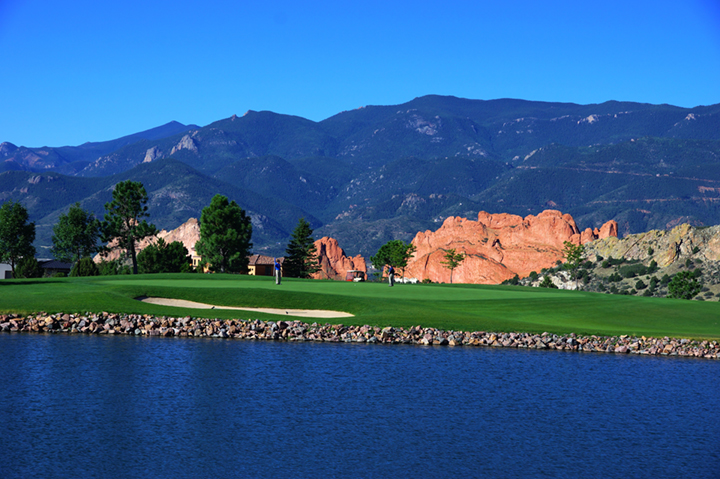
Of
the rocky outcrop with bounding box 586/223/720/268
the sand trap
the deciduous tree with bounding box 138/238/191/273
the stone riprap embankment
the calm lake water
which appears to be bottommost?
the calm lake water

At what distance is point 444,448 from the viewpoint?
1711 cm

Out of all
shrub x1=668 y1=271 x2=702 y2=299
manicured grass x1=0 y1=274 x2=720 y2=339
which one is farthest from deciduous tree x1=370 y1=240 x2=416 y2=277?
manicured grass x1=0 y1=274 x2=720 y2=339

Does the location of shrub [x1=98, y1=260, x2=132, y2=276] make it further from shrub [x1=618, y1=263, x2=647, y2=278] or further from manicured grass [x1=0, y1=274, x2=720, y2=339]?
shrub [x1=618, y1=263, x2=647, y2=278]

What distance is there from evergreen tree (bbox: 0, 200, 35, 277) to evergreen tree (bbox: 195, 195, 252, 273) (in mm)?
25922

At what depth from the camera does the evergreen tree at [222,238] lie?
98.6 metres

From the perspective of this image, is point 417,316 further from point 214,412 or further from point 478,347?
point 214,412

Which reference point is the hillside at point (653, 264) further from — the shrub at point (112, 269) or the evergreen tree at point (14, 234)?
the evergreen tree at point (14, 234)

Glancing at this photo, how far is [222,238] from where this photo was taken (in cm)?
9794

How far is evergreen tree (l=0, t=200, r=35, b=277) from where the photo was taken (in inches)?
3890

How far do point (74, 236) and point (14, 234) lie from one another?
12638mm

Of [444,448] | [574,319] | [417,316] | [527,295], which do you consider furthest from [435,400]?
[527,295]

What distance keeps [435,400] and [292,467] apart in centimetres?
782

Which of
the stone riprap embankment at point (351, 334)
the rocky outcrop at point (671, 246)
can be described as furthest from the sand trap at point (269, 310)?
the rocky outcrop at point (671, 246)

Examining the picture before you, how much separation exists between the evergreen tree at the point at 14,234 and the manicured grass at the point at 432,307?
54800mm
